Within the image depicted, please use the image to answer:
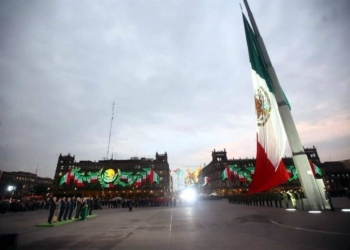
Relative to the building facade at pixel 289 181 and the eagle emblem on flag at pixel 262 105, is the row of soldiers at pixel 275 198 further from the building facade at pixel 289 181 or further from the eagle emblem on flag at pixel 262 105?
the building facade at pixel 289 181

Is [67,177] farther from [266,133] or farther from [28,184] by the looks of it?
[28,184]

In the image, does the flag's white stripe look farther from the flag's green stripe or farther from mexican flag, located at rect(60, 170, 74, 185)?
mexican flag, located at rect(60, 170, 74, 185)

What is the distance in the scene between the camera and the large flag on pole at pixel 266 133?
15.3 m

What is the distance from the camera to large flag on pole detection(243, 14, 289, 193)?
50.3ft

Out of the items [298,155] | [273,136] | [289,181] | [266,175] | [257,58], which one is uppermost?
[257,58]

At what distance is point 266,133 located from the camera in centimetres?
1645

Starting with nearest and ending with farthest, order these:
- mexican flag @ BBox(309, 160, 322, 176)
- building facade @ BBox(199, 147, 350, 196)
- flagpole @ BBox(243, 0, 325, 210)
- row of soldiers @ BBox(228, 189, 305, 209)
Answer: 1. flagpole @ BBox(243, 0, 325, 210)
2. mexican flag @ BBox(309, 160, 322, 176)
3. row of soldiers @ BBox(228, 189, 305, 209)
4. building facade @ BBox(199, 147, 350, 196)

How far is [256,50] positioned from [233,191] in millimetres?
83453

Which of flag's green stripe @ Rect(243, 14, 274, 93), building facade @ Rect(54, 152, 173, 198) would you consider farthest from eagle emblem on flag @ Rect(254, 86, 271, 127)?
building facade @ Rect(54, 152, 173, 198)

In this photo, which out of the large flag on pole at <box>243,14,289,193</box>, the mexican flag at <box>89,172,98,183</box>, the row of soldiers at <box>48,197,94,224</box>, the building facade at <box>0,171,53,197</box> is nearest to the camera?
the row of soldiers at <box>48,197,94,224</box>

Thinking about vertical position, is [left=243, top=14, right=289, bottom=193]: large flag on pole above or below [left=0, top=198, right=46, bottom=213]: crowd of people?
above

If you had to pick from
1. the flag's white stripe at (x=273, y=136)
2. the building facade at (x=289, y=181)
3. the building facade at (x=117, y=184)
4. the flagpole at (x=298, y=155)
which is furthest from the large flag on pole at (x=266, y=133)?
the building facade at (x=289, y=181)


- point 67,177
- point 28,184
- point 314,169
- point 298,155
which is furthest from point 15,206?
point 28,184

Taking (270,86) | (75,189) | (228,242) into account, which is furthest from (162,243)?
(75,189)
